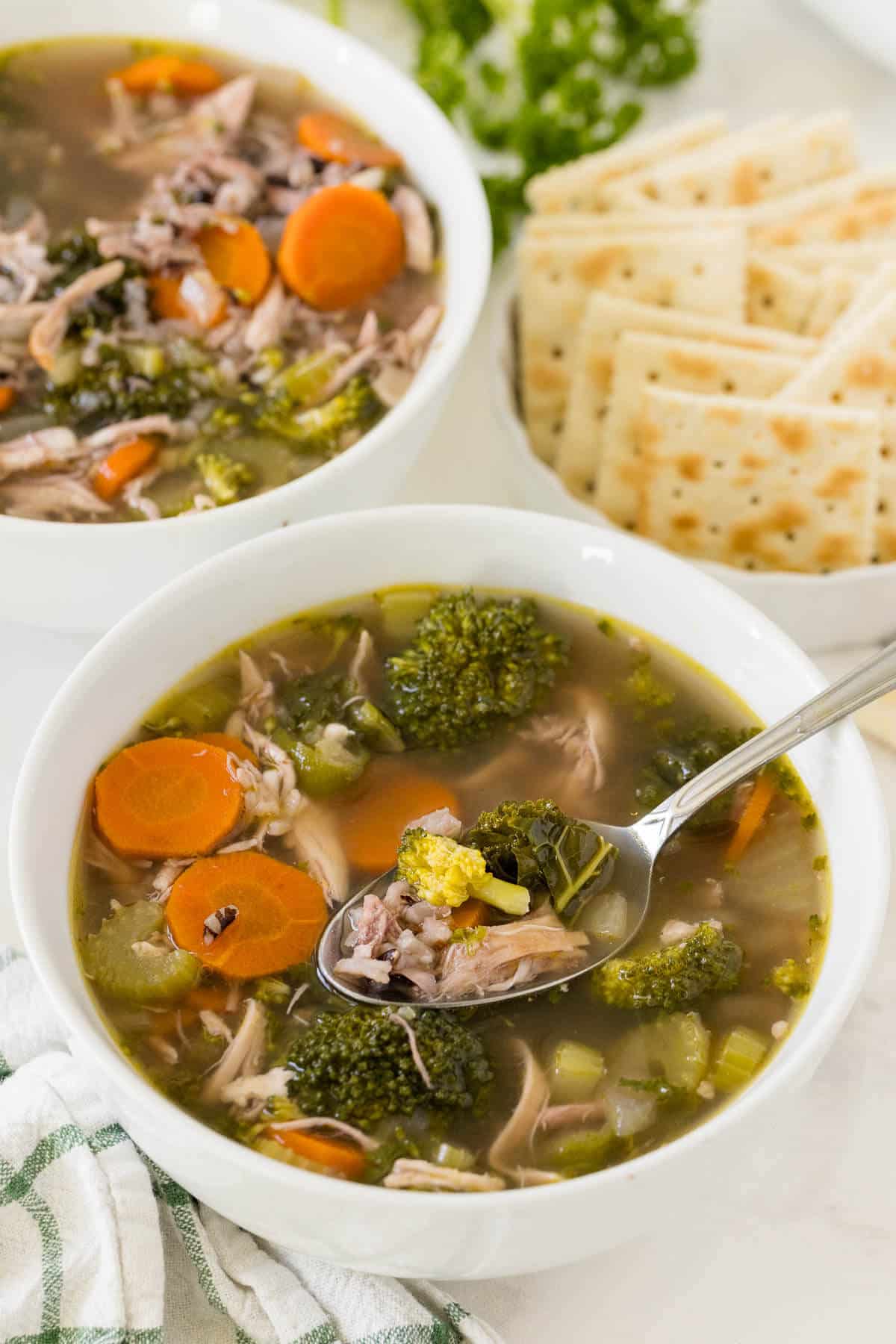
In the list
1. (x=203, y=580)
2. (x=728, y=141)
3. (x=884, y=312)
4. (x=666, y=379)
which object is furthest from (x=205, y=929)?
(x=728, y=141)

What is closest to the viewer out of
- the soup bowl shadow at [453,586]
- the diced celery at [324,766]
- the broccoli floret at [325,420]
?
the soup bowl shadow at [453,586]

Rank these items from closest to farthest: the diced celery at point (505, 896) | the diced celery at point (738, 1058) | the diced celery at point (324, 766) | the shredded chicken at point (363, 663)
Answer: the diced celery at point (738, 1058)
the diced celery at point (505, 896)
the diced celery at point (324, 766)
the shredded chicken at point (363, 663)

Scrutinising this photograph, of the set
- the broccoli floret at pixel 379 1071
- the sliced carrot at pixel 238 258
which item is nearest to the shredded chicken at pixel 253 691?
the broccoli floret at pixel 379 1071

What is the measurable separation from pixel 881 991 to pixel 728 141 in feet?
6.36

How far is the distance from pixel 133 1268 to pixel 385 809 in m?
0.75

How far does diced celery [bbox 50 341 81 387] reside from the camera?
112 inches

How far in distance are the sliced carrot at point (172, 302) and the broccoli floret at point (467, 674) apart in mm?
921

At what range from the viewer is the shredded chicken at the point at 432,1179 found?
1871 millimetres

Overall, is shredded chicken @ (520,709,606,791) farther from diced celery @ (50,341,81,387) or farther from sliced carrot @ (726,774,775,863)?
diced celery @ (50,341,81,387)

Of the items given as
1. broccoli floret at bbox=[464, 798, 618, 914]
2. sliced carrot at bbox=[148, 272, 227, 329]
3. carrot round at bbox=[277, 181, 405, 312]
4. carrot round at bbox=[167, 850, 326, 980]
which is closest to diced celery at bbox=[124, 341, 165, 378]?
sliced carrot at bbox=[148, 272, 227, 329]

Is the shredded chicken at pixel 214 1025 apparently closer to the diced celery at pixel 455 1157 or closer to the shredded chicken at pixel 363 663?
the diced celery at pixel 455 1157

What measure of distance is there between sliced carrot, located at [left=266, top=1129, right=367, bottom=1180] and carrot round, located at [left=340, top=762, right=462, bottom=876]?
1.47 ft

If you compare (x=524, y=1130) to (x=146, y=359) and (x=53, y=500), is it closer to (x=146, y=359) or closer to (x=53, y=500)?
(x=53, y=500)

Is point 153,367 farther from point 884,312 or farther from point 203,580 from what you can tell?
point 884,312
